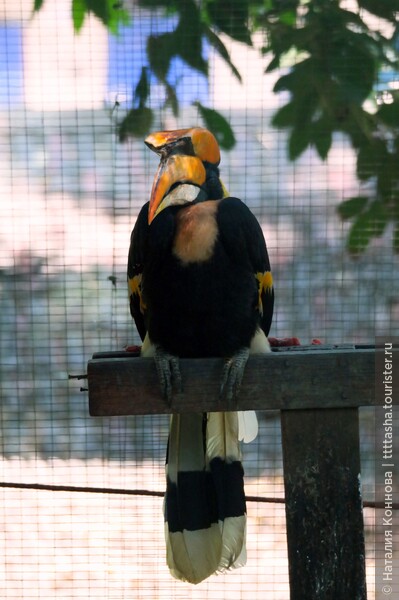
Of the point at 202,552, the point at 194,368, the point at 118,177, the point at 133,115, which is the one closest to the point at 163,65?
the point at 133,115

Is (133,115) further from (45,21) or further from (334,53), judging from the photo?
(334,53)

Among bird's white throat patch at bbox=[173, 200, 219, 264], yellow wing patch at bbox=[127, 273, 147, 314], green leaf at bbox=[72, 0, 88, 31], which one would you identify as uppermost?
green leaf at bbox=[72, 0, 88, 31]

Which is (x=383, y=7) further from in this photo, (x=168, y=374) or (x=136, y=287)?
(x=168, y=374)

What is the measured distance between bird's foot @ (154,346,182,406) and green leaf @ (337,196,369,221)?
2.48ft

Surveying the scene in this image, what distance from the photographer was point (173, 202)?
4.09 feet

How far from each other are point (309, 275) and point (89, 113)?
63 cm

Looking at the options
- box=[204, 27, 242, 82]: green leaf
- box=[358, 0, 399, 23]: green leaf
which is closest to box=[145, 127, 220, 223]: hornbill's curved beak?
box=[204, 27, 242, 82]: green leaf

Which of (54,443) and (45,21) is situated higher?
(45,21)

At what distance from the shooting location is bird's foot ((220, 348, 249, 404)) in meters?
1.09

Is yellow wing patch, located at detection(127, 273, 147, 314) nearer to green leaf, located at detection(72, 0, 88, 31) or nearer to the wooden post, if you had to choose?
the wooden post

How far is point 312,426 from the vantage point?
41.6 inches

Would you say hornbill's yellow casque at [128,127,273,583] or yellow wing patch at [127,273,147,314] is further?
yellow wing patch at [127,273,147,314]

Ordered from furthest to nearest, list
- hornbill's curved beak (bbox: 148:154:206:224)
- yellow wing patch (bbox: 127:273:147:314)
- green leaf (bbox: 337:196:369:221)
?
1. green leaf (bbox: 337:196:369:221)
2. yellow wing patch (bbox: 127:273:147:314)
3. hornbill's curved beak (bbox: 148:154:206:224)

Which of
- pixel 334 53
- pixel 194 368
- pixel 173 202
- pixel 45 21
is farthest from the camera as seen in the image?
pixel 45 21
